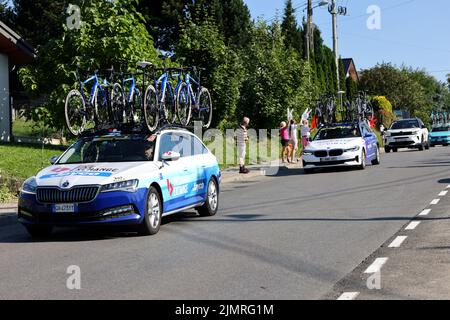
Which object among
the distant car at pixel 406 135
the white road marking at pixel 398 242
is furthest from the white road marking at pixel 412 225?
the distant car at pixel 406 135

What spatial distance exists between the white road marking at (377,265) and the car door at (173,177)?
12.4ft

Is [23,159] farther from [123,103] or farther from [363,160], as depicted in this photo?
[363,160]

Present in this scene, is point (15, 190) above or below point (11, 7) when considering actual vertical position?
below

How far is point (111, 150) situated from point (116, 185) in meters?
1.45

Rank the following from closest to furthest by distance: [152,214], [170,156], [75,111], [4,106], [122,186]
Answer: [122,186], [152,214], [170,156], [75,111], [4,106]

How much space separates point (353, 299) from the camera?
6.45 metres

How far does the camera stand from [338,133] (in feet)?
81.5

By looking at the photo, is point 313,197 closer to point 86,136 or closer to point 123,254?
point 86,136

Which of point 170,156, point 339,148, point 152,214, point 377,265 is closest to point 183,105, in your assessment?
point 170,156

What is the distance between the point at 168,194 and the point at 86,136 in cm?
176

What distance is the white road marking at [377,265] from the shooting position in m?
7.81

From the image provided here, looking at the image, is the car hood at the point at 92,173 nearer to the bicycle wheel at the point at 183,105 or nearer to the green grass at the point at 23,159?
the bicycle wheel at the point at 183,105
